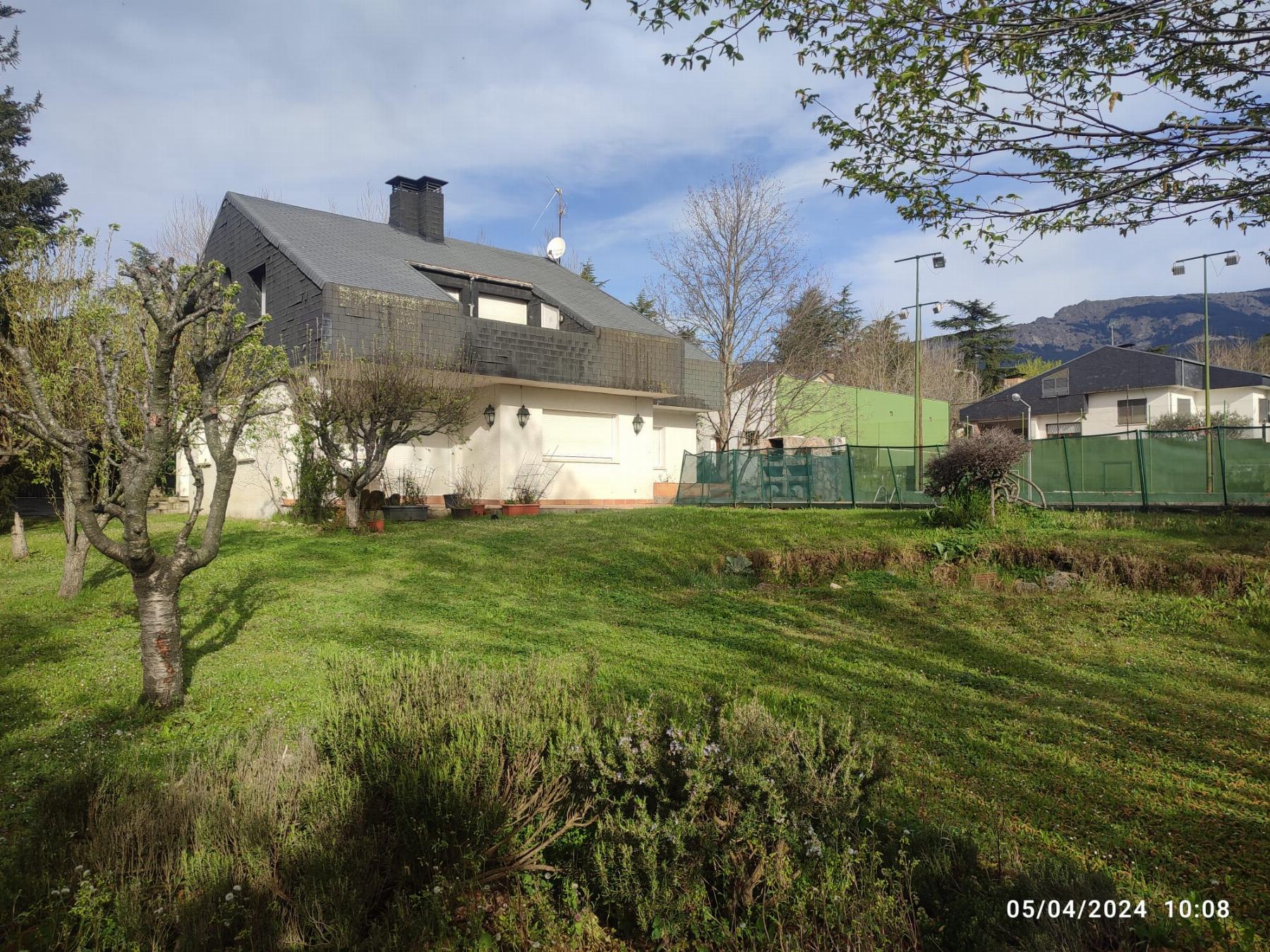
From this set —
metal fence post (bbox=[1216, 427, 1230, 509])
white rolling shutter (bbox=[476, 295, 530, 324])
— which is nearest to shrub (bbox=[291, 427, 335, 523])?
white rolling shutter (bbox=[476, 295, 530, 324])

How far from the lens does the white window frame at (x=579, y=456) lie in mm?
19656

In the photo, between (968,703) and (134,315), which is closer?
(968,703)

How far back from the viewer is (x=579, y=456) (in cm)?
2039

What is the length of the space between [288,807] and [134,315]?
8739mm

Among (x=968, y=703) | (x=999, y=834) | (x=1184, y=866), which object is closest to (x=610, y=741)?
(x=999, y=834)

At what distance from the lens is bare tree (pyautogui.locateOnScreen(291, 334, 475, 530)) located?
1288cm

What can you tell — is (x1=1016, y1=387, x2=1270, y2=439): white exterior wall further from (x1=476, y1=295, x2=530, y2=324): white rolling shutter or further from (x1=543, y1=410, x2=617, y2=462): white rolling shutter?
(x1=476, y1=295, x2=530, y2=324): white rolling shutter

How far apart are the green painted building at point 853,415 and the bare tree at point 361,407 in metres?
16.7

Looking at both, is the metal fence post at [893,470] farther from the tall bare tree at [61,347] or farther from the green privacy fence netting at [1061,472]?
the tall bare tree at [61,347]

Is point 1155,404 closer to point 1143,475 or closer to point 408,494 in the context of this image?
point 1143,475

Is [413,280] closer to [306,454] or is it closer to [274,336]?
[274,336]

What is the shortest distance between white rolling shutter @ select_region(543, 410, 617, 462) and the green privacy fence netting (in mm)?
2559

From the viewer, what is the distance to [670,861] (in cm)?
279
